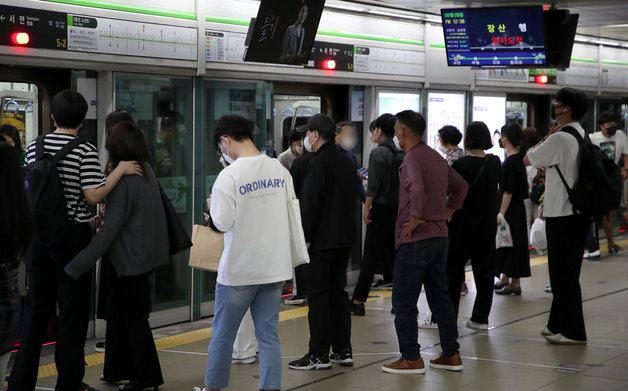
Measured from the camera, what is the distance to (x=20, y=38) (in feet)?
21.0

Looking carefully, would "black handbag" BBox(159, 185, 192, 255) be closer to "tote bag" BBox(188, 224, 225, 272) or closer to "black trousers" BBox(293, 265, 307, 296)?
"tote bag" BBox(188, 224, 225, 272)

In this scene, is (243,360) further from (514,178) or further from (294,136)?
(514,178)

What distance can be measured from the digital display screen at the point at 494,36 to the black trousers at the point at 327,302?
4.32 meters

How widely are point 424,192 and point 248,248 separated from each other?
63.1 inches

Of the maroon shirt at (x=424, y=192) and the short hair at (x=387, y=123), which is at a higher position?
→ the short hair at (x=387, y=123)

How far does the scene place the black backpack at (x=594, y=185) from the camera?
6.67 m

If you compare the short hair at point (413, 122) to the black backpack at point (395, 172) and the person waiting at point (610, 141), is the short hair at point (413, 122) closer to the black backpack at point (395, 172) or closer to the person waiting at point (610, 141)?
the black backpack at point (395, 172)

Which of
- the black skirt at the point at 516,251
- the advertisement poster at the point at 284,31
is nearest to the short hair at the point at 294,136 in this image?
the advertisement poster at the point at 284,31

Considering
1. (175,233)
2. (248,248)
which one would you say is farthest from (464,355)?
(248,248)

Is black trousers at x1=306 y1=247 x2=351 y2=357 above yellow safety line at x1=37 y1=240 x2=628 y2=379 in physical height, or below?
above

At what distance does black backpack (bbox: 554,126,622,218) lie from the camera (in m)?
6.67

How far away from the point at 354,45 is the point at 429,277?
4.07m

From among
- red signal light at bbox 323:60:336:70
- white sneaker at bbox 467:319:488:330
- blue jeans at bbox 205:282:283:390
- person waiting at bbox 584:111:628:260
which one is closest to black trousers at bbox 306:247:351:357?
blue jeans at bbox 205:282:283:390

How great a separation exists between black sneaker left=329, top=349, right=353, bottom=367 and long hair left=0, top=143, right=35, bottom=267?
3251 mm
